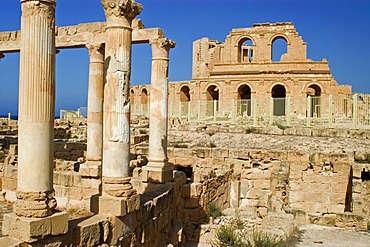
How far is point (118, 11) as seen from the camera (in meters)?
7.39

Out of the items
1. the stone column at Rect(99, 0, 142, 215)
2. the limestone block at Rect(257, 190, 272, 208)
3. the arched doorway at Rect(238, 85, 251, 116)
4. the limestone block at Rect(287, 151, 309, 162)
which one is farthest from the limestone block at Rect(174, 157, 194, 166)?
the arched doorway at Rect(238, 85, 251, 116)

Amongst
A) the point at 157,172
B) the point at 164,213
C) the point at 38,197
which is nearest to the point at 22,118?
the point at 38,197

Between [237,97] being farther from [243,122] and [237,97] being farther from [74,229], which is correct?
[74,229]

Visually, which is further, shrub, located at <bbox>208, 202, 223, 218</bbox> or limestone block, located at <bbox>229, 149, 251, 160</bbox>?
limestone block, located at <bbox>229, 149, 251, 160</bbox>

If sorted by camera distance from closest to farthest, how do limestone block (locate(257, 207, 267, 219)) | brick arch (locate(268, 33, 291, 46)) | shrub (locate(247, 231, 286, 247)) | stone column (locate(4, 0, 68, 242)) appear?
stone column (locate(4, 0, 68, 242)) → shrub (locate(247, 231, 286, 247)) → limestone block (locate(257, 207, 267, 219)) → brick arch (locate(268, 33, 291, 46))

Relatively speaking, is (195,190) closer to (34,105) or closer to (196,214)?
(196,214)

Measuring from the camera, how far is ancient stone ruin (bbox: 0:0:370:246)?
5379mm

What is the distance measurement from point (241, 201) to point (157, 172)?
19.1ft

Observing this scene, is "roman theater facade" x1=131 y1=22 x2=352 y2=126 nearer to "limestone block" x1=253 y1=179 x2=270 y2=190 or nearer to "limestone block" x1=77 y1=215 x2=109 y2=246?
"limestone block" x1=253 y1=179 x2=270 y2=190

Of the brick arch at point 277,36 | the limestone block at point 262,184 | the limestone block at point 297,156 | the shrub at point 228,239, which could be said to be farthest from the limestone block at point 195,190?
the brick arch at point 277,36

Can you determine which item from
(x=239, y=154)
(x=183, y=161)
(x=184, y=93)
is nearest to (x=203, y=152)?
(x=183, y=161)

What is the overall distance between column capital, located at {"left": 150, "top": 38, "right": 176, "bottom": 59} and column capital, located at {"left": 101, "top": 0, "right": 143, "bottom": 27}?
8.90 ft

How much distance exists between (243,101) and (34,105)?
24815 mm

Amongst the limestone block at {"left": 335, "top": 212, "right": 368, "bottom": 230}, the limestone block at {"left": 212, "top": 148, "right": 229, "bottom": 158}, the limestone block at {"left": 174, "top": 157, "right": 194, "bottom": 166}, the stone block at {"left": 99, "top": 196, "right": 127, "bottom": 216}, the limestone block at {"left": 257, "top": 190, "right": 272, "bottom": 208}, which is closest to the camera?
the stone block at {"left": 99, "top": 196, "right": 127, "bottom": 216}
